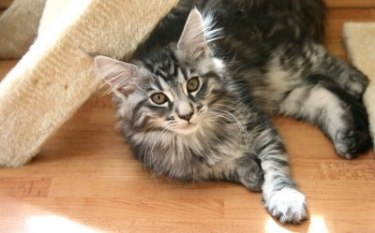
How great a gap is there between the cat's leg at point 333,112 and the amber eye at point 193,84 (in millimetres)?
558

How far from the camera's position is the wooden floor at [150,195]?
1.70 metres

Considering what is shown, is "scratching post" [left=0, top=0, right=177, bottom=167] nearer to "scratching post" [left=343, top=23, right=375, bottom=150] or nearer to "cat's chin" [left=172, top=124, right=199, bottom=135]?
"cat's chin" [left=172, top=124, right=199, bottom=135]

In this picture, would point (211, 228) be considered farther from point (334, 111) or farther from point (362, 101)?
point (362, 101)

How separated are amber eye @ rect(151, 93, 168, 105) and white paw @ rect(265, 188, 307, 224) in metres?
0.48

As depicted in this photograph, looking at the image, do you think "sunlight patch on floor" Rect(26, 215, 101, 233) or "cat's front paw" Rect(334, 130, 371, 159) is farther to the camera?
"cat's front paw" Rect(334, 130, 371, 159)

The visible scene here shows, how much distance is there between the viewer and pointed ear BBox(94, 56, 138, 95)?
161cm

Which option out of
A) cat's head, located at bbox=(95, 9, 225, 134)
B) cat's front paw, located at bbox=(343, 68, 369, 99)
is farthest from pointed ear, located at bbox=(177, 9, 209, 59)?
cat's front paw, located at bbox=(343, 68, 369, 99)

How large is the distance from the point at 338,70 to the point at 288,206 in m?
0.69

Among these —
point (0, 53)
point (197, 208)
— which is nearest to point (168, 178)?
point (197, 208)

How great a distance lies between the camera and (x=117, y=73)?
1.64m

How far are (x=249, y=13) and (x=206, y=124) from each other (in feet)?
1.85

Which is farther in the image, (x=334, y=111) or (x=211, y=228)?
(x=334, y=111)

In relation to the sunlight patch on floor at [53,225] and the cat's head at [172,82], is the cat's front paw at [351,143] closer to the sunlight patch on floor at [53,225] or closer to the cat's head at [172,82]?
the cat's head at [172,82]

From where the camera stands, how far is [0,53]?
2467mm
